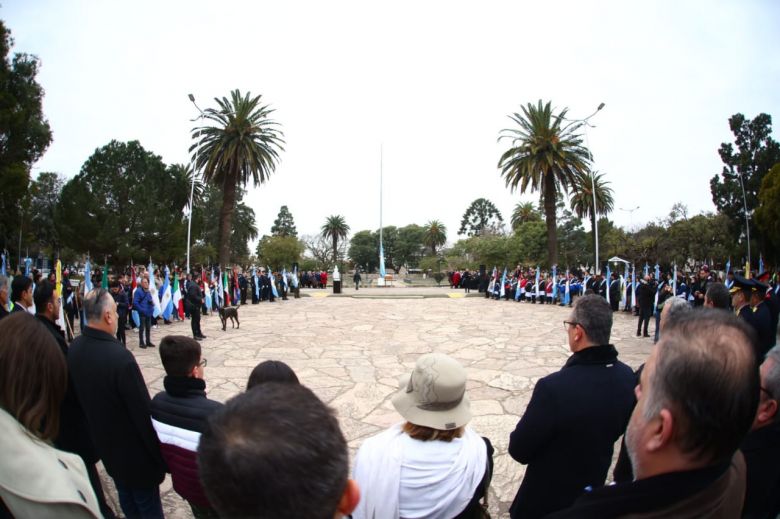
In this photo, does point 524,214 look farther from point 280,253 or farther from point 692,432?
point 692,432

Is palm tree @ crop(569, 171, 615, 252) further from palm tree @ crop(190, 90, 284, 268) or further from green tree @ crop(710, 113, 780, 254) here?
palm tree @ crop(190, 90, 284, 268)

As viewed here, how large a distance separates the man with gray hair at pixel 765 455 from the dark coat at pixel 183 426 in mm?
2501

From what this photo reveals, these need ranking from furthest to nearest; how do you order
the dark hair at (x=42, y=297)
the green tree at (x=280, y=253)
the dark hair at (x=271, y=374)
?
the green tree at (x=280, y=253) < the dark hair at (x=42, y=297) < the dark hair at (x=271, y=374)

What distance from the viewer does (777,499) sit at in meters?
2.01

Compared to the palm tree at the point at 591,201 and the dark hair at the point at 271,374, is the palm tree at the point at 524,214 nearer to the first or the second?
the palm tree at the point at 591,201

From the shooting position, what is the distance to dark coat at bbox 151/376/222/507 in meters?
2.51

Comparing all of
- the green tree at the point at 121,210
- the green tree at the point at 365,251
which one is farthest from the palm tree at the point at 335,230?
the green tree at the point at 121,210

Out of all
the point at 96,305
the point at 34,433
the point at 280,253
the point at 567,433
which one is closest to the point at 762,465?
the point at 567,433

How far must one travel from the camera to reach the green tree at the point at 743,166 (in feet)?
134

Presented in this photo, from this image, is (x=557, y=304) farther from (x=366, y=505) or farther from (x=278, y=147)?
(x=366, y=505)

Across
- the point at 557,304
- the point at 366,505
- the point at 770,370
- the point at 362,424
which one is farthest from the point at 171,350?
the point at 557,304

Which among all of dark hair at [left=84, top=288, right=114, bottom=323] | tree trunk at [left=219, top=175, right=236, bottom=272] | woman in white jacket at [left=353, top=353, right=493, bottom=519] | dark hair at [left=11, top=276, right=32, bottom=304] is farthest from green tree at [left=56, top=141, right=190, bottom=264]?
woman in white jacket at [left=353, top=353, right=493, bottom=519]

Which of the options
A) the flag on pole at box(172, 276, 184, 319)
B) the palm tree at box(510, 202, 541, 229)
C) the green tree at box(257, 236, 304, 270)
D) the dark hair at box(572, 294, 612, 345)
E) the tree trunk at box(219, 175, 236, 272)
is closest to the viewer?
the dark hair at box(572, 294, 612, 345)

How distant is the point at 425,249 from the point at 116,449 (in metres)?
92.7
